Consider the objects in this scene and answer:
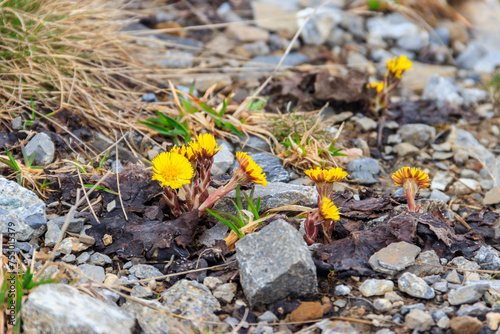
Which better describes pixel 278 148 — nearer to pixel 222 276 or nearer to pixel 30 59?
pixel 222 276

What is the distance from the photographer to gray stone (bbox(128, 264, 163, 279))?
2236mm

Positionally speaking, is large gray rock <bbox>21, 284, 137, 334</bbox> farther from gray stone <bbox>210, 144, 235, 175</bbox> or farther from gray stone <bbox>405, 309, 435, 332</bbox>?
gray stone <bbox>210, 144, 235, 175</bbox>

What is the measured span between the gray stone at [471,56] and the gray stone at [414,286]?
3870 millimetres

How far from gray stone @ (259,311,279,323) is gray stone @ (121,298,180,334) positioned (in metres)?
0.37

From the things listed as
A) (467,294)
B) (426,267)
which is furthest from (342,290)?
(467,294)

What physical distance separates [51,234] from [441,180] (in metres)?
2.57

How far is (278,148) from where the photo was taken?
3275 millimetres

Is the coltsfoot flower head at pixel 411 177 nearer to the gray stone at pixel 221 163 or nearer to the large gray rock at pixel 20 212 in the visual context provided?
the gray stone at pixel 221 163

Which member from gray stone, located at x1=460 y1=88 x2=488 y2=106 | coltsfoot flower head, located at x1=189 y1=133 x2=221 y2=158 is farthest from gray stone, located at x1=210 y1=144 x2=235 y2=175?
gray stone, located at x1=460 y1=88 x2=488 y2=106

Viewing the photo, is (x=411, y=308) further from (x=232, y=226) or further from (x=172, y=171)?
(x=172, y=171)

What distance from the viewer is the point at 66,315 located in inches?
66.4

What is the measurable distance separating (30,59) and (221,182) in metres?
1.66

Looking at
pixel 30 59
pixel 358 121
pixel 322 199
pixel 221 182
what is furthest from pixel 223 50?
pixel 322 199

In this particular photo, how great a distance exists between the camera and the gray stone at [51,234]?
233 cm
